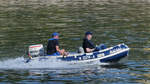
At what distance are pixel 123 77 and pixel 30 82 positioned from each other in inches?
175

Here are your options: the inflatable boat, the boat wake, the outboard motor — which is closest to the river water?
the boat wake

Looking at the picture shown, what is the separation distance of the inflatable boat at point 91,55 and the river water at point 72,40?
0.33 m

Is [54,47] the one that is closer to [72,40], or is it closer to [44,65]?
[44,65]

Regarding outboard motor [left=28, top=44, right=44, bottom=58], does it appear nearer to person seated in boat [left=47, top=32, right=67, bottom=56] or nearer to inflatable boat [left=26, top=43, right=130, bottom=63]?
inflatable boat [left=26, top=43, right=130, bottom=63]

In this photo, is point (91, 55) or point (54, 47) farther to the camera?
point (91, 55)

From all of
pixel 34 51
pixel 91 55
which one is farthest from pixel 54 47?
pixel 91 55

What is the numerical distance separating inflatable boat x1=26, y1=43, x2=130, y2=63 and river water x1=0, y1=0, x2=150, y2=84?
331 millimetres

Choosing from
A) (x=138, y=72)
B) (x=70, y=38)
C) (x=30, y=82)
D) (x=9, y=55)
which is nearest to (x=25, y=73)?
(x=30, y=82)

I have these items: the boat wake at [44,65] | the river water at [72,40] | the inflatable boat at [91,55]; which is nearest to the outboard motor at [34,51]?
the inflatable boat at [91,55]

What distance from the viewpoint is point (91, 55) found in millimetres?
20500

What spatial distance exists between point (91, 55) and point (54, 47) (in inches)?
81.6

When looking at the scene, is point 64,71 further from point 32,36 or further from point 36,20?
point 36,20

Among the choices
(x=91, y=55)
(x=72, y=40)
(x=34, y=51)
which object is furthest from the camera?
(x=72, y=40)

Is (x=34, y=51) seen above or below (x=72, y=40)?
above
